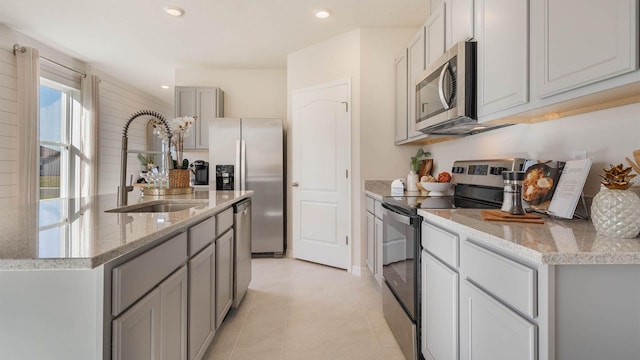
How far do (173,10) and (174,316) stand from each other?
9.36ft

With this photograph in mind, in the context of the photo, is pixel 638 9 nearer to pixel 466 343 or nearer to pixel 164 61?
pixel 466 343

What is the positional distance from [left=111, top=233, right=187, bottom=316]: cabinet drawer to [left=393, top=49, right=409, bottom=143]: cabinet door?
2267 mm

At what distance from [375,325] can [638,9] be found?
2.07 metres

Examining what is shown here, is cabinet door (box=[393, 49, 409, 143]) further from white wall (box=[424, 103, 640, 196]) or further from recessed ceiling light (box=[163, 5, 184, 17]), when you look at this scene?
recessed ceiling light (box=[163, 5, 184, 17])

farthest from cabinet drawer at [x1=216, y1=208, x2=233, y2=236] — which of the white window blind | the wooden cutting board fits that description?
the white window blind

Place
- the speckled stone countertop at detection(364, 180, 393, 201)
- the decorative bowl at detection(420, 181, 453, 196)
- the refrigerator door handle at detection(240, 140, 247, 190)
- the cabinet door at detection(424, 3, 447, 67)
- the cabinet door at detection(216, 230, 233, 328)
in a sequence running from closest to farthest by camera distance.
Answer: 1. the cabinet door at detection(216, 230, 233, 328)
2. the cabinet door at detection(424, 3, 447, 67)
3. the decorative bowl at detection(420, 181, 453, 196)
4. the speckled stone countertop at detection(364, 180, 393, 201)
5. the refrigerator door handle at detection(240, 140, 247, 190)

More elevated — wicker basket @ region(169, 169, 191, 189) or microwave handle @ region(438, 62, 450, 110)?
microwave handle @ region(438, 62, 450, 110)

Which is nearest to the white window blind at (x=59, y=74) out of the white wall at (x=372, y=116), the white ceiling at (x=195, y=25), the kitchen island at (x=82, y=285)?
the white ceiling at (x=195, y=25)

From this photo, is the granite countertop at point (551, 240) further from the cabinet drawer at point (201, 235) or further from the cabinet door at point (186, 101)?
the cabinet door at point (186, 101)

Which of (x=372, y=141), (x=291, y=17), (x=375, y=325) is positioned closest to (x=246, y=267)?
(x=375, y=325)

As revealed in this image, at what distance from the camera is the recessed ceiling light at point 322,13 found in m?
2.95

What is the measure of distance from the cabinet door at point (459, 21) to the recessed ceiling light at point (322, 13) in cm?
130

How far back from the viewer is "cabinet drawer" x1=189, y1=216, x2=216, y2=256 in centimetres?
148

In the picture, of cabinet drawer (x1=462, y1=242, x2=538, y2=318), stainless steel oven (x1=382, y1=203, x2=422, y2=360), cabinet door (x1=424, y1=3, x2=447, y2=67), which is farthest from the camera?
cabinet door (x1=424, y1=3, x2=447, y2=67)
